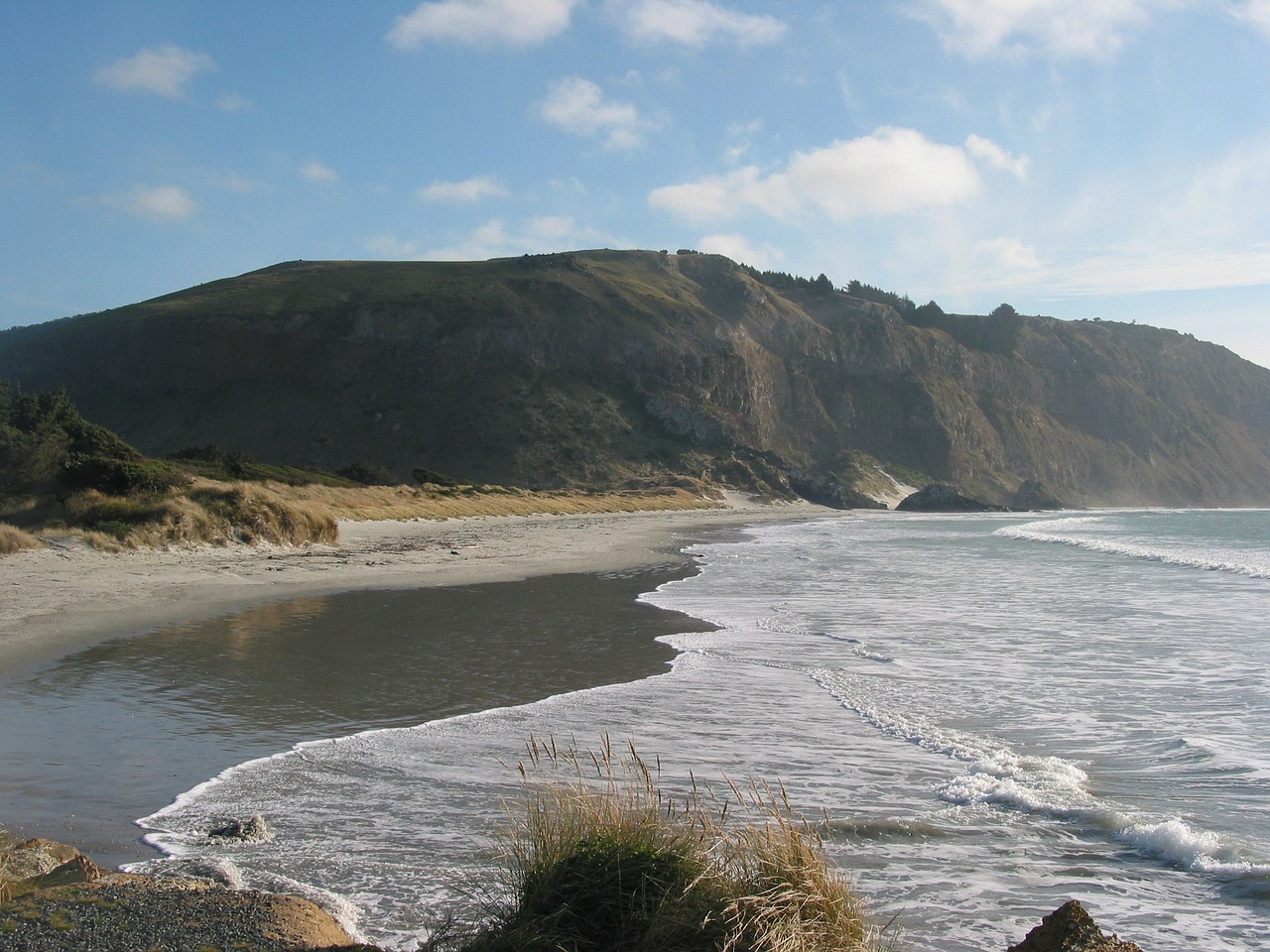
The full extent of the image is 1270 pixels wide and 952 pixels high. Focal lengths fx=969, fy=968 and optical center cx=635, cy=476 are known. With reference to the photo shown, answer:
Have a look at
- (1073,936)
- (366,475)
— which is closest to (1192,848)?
(1073,936)

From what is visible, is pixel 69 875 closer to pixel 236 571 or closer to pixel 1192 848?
pixel 1192 848

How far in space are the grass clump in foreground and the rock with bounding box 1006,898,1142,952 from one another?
57 cm

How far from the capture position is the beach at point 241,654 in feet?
22.7

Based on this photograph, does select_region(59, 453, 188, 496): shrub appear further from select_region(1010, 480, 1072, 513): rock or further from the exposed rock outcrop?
select_region(1010, 480, 1072, 513): rock

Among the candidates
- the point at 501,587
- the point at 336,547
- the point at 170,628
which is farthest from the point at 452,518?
the point at 170,628

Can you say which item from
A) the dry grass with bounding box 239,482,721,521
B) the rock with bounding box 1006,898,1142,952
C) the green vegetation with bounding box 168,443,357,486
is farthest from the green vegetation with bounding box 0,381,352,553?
the rock with bounding box 1006,898,1142,952

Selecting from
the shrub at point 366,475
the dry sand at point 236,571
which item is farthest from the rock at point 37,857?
the shrub at point 366,475

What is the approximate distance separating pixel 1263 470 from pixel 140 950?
16297cm

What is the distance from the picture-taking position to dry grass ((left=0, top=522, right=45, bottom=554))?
1812cm

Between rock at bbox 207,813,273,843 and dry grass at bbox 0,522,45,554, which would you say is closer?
rock at bbox 207,813,273,843

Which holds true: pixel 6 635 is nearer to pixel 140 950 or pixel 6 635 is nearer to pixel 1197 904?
pixel 140 950

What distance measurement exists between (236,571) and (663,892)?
18.2 meters

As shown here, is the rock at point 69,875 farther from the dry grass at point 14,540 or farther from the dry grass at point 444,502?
the dry grass at point 444,502

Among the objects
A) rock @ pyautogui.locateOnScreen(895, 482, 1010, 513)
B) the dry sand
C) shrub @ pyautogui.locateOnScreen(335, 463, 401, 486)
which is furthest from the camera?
rock @ pyautogui.locateOnScreen(895, 482, 1010, 513)
